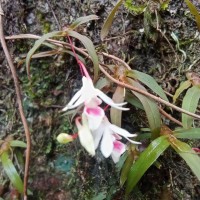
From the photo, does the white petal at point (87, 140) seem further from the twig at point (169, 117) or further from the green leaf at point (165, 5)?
the green leaf at point (165, 5)

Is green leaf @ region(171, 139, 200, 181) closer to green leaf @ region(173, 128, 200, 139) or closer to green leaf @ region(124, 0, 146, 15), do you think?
green leaf @ region(173, 128, 200, 139)

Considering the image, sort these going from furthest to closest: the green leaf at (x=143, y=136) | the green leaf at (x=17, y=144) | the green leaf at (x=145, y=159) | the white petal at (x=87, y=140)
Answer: the green leaf at (x=17, y=144)
the green leaf at (x=143, y=136)
the green leaf at (x=145, y=159)
the white petal at (x=87, y=140)

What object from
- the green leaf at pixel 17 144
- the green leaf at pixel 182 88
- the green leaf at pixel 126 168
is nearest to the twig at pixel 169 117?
the green leaf at pixel 182 88

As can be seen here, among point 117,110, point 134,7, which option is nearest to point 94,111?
point 117,110

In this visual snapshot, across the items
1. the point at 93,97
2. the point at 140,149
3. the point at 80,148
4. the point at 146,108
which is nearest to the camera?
the point at 93,97

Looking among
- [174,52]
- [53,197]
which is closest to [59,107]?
[53,197]

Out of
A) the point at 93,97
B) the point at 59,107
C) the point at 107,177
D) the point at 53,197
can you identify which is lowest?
the point at 53,197

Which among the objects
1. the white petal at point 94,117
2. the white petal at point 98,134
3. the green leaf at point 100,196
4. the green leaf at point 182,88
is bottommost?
the green leaf at point 100,196

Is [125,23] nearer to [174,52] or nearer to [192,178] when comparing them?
[174,52]

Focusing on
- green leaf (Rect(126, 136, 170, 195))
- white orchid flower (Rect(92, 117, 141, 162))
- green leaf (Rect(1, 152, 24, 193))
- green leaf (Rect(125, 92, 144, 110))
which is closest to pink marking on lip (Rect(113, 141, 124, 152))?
white orchid flower (Rect(92, 117, 141, 162))
